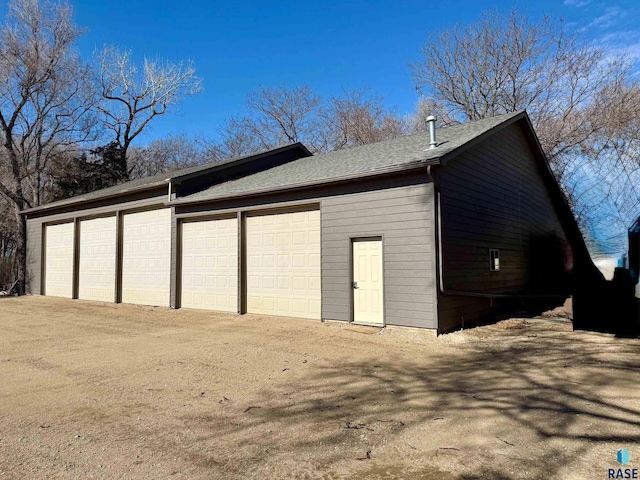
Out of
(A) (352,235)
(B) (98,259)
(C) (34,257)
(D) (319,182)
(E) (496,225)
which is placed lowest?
(B) (98,259)

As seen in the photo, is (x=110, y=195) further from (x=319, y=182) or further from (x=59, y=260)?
(x=319, y=182)

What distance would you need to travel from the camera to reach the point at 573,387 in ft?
14.7

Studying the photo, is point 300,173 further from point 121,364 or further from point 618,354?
point 618,354

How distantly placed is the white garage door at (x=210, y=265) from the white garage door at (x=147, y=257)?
783 millimetres

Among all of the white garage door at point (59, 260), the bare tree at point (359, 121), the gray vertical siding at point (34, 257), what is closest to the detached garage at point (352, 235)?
the white garage door at point (59, 260)

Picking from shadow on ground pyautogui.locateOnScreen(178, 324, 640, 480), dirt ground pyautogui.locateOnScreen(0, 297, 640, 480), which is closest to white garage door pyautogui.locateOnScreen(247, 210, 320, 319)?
dirt ground pyautogui.locateOnScreen(0, 297, 640, 480)

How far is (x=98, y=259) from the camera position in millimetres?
14391

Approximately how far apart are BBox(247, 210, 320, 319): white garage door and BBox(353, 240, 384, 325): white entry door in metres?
1.01

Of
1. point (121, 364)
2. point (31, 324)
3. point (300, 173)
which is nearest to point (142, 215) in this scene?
point (31, 324)

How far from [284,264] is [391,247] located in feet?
9.54

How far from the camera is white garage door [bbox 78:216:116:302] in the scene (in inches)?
547

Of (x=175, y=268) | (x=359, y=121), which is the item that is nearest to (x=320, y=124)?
(x=359, y=121)

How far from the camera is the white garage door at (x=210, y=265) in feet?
35.0

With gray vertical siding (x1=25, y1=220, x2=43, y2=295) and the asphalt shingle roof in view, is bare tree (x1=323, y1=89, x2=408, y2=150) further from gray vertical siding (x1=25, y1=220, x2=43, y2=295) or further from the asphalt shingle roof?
gray vertical siding (x1=25, y1=220, x2=43, y2=295)
